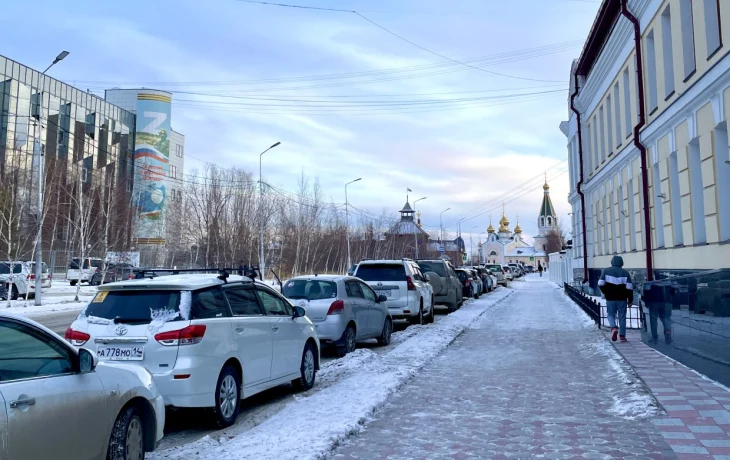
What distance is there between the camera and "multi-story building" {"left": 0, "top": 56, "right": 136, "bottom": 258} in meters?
35.4

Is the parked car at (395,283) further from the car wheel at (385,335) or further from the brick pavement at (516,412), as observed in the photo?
the brick pavement at (516,412)

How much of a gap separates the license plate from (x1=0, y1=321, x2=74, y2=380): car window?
5.88 feet

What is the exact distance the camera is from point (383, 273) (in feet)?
54.6

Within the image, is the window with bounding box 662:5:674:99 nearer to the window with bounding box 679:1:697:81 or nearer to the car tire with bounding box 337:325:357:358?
the window with bounding box 679:1:697:81

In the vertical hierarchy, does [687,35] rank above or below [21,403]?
above

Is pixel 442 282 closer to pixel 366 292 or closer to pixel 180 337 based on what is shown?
pixel 366 292

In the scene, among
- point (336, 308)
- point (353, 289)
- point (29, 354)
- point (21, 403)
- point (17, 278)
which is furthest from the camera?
point (17, 278)

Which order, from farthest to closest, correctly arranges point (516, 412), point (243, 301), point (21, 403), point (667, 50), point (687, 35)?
1. point (667, 50)
2. point (687, 35)
3. point (243, 301)
4. point (516, 412)
5. point (21, 403)

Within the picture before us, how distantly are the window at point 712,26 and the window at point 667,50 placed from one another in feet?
10.0

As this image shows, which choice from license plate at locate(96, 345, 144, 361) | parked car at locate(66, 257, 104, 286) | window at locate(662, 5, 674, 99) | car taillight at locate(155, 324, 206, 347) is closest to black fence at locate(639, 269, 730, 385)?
car taillight at locate(155, 324, 206, 347)

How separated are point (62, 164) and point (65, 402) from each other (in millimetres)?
46772

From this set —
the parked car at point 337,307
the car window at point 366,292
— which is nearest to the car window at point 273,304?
the parked car at point 337,307

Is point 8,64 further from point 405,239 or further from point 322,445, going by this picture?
point 322,445

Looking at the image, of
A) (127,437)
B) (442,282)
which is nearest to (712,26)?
(442,282)
